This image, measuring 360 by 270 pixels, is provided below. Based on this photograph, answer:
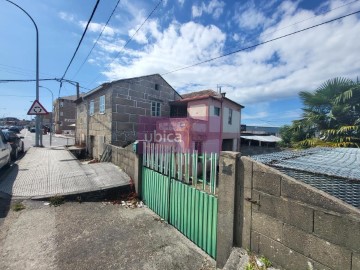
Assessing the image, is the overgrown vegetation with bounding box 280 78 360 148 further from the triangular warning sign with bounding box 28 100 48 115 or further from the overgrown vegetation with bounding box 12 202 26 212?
the triangular warning sign with bounding box 28 100 48 115

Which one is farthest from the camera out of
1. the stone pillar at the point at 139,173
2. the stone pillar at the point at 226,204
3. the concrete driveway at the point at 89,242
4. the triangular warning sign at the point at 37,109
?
the triangular warning sign at the point at 37,109

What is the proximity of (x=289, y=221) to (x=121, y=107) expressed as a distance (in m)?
11.3

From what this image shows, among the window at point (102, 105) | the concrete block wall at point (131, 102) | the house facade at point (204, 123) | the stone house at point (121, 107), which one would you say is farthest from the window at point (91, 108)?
the house facade at point (204, 123)

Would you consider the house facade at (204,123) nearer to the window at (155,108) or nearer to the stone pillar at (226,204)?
the window at (155,108)

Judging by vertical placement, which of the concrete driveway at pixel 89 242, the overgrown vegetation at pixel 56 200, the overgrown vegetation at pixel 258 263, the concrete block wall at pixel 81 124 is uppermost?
the concrete block wall at pixel 81 124

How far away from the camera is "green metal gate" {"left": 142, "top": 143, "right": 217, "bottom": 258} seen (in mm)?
3908

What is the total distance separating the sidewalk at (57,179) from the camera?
19.0 feet

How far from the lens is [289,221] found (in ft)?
8.25

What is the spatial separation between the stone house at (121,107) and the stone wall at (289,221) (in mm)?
9971

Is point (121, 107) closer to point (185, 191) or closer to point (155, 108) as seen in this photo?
point (155, 108)

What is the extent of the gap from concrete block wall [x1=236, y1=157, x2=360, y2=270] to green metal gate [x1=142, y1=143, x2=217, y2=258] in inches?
32.0

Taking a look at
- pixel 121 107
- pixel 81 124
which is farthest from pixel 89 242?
pixel 81 124

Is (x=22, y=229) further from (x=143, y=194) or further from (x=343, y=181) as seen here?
(x=343, y=181)

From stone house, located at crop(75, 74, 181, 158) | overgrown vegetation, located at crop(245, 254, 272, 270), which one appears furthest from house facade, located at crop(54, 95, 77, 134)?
overgrown vegetation, located at crop(245, 254, 272, 270)
